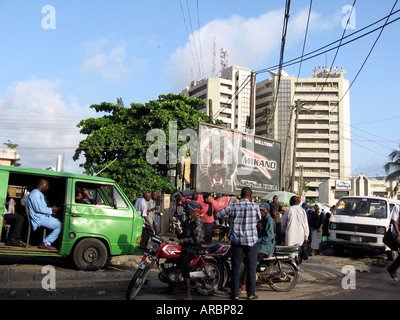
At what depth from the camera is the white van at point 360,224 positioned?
38.1ft

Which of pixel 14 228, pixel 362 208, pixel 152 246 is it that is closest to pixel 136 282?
pixel 152 246

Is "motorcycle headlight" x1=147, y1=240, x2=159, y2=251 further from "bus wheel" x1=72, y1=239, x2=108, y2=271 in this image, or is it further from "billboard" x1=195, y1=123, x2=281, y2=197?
Answer: "billboard" x1=195, y1=123, x2=281, y2=197

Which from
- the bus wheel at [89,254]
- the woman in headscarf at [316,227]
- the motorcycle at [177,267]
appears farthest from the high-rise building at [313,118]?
the motorcycle at [177,267]

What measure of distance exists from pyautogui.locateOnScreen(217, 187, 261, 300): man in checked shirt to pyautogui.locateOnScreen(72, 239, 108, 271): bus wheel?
3047 mm

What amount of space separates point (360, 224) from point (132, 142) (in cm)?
1864

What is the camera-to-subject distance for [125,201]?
812 centimetres

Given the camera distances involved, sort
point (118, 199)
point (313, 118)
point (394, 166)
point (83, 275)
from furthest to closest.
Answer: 1. point (313, 118)
2. point (394, 166)
3. point (118, 199)
4. point (83, 275)

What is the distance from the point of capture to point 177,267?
244 inches

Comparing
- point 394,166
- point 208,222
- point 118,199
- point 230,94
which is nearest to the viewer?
point 118,199

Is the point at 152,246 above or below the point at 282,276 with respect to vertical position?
above

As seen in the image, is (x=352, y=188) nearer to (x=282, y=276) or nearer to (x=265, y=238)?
(x=282, y=276)

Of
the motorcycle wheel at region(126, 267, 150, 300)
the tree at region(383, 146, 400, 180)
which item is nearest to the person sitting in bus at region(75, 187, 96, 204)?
the motorcycle wheel at region(126, 267, 150, 300)

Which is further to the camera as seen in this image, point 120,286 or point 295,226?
point 295,226
